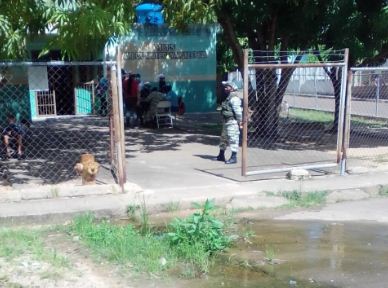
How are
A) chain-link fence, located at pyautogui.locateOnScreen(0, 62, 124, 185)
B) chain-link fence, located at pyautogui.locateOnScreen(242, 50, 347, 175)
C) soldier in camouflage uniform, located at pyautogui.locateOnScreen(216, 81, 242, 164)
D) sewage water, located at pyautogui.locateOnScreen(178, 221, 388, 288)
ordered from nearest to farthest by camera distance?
sewage water, located at pyautogui.locateOnScreen(178, 221, 388, 288) < chain-link fence, located at pyautogui.locateOnScreen(0, 62, 124, 185) < chain-link fence, located at pyautogui.locateOnScreen(242, 50, 347, 175) < soldier in camouflage uniform, located at pyautogui.locateOnScreen(216, 81, 242, 164)

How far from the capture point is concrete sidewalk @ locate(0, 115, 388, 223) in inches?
303

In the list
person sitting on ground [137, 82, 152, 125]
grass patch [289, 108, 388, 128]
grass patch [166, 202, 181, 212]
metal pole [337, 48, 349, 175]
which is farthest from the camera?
grass patch [289, 108, 388, 128]

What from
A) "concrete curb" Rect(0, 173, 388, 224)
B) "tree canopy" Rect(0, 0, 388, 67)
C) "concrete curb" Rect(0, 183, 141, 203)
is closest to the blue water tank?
"tree canopy" Rect(0, 0, 388, 67)

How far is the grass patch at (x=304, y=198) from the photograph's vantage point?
328 inches

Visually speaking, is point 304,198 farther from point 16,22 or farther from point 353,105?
point 353,105

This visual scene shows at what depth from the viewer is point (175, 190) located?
861cm

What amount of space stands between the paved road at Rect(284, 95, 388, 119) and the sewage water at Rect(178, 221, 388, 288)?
13.3 meters

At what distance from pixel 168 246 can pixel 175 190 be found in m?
2.68

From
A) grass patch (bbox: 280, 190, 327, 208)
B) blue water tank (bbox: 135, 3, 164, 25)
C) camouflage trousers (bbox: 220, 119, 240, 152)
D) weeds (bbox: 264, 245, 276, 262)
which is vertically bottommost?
grass patch (bbox: 280, 190, 327, 208)

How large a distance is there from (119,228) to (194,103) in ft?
50.1

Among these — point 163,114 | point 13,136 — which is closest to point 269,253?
point 13,136

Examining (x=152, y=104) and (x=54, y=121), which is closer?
(x=152, y=104)

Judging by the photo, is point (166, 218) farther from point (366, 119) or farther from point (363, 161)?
point (366, 119)

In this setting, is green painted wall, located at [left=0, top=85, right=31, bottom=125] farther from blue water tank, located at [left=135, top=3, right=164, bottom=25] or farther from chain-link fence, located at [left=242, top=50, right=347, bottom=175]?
chain-link fence, located at [left=242, top=50, right=347, bottom=175]
